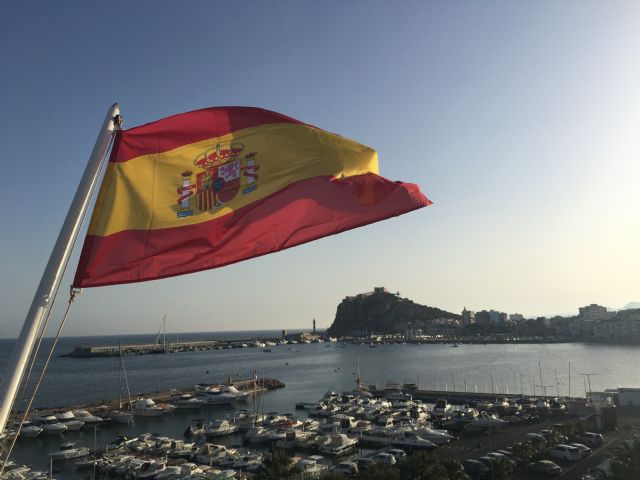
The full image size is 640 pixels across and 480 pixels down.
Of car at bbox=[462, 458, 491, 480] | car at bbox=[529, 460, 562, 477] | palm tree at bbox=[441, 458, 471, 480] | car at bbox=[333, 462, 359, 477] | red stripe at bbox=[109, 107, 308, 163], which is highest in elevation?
red stripe at bbox=[109, 107, 308, 163]

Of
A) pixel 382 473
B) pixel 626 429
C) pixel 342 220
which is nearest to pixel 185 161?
pixel 342 220

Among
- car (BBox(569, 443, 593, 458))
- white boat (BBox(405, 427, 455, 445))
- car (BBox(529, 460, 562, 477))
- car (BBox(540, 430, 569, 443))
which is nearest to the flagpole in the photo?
car (BBox(529, 460, 562, 477))

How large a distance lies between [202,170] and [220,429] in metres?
31.2

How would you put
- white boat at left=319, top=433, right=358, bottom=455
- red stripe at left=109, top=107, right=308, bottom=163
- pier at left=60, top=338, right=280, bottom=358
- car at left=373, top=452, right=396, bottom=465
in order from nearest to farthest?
red stripe at left=109, top=107, right=308, bottom=163 → car at left=373, top=452, right=396, bottom=465 → white boat at left=319, top=433, right=358, bottom=455 → pier at left=60, top=338, right=280, bottom=358

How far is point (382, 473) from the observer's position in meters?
13.8

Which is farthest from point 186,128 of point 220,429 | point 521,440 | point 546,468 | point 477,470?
point 220,429

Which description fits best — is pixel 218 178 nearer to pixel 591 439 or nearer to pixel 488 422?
pixel 591 439

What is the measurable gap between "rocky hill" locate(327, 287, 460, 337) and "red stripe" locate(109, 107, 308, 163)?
17925 centimetres

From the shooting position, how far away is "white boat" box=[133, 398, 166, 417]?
4166 cm

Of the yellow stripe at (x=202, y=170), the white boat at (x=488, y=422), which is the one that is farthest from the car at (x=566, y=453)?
the yellow stripe at (x=202, y=170)

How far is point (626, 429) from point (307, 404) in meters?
25.6

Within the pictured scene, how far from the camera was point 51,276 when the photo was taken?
138 inches

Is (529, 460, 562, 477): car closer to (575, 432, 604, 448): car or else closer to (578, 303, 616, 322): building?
(575, 432, 604, 448): car

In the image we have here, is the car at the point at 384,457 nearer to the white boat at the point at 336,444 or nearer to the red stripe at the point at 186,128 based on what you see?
the white boat at the point at 336,444
